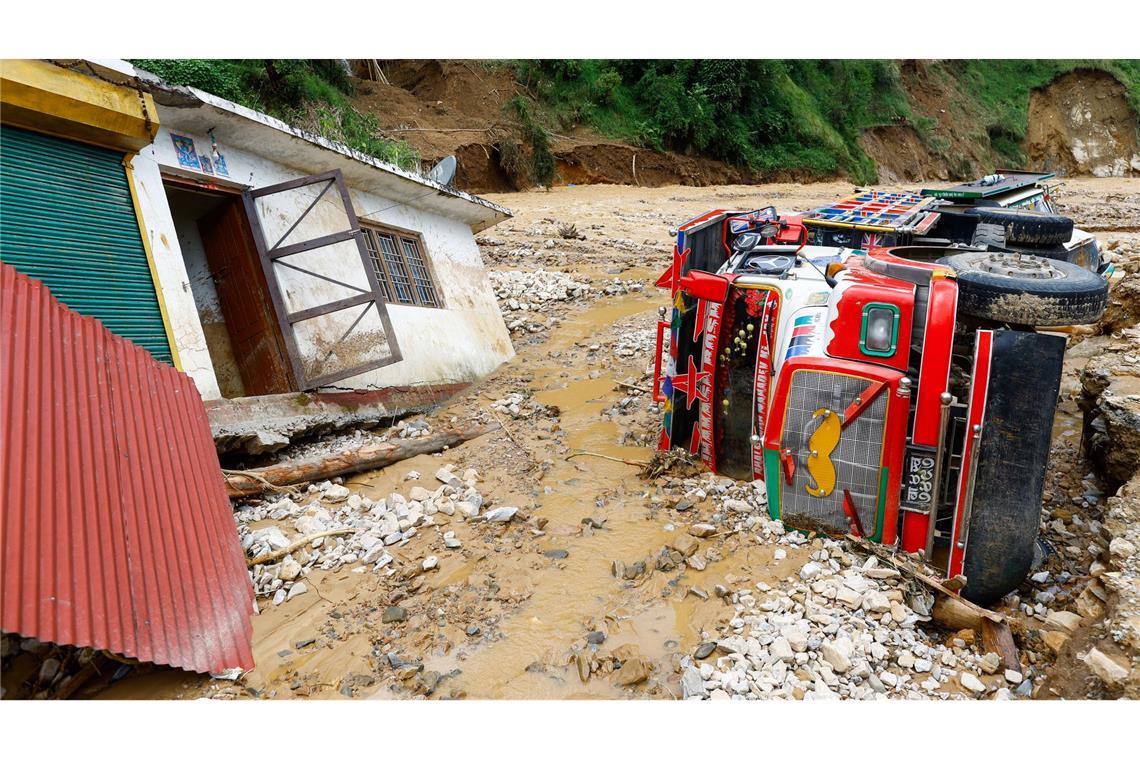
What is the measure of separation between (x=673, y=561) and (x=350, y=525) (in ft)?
7.50

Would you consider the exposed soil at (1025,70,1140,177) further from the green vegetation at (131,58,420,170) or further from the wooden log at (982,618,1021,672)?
the wooden log at (982,618,1021,672)

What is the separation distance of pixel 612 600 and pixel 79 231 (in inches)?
182

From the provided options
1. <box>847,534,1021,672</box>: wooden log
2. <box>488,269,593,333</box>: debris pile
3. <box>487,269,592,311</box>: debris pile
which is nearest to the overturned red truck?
<box>847,534,1021,672</box>: wooden log

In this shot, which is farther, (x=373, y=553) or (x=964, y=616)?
(x=373, y=553)

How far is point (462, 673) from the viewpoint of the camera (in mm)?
3701

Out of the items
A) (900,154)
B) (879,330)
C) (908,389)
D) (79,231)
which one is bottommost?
(908,389)

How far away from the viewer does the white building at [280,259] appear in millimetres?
5969

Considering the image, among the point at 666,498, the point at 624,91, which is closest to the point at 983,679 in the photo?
the point at 666,498

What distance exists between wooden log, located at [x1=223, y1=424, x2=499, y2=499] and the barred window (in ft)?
7.66

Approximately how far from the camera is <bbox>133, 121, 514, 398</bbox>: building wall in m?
5.88

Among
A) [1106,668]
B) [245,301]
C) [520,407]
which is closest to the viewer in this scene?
[1106,668]

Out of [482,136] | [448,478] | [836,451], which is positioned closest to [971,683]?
[836,451]

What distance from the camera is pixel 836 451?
14.4 ft

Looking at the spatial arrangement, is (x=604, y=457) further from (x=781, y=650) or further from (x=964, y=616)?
(x=964, y=616)
